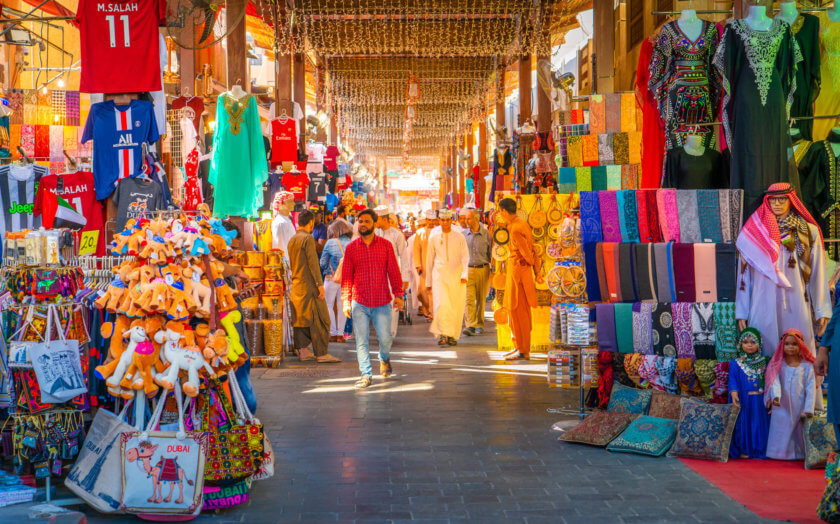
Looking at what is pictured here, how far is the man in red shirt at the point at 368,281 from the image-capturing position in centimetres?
805

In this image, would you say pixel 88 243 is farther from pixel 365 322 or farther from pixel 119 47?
pixel 365 322

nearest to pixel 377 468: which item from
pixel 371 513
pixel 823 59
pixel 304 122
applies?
pixel 371 513

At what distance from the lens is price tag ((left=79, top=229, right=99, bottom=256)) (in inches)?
241

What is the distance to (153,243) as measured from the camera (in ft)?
15.3

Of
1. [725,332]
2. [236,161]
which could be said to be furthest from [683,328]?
[236,161]

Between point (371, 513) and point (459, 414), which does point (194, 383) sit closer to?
point (371, 513)

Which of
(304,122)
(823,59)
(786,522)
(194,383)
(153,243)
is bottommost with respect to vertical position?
(786,522)

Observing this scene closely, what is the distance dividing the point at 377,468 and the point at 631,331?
2.07m

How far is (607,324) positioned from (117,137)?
148 inches

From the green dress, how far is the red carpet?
17.3 ft

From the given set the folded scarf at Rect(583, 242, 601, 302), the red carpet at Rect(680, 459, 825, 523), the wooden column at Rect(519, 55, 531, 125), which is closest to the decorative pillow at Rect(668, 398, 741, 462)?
the red carpet at Rect(680, 459, 825, 523)

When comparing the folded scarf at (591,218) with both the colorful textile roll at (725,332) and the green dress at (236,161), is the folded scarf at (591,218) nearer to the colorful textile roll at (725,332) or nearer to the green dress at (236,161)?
the colorful textile roll at (725,332)

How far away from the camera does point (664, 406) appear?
6000 millimetres

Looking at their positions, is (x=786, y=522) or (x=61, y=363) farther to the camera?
(x=61, y=363)
